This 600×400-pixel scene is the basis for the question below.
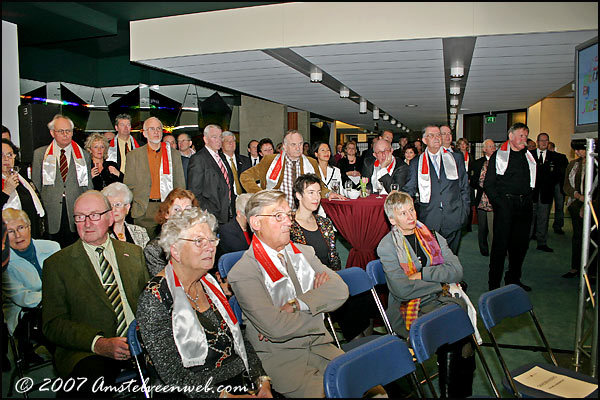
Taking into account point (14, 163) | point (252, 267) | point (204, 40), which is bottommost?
point (252, 267)

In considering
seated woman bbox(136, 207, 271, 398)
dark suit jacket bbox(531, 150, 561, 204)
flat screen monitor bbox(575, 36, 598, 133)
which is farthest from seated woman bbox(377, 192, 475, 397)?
dark suit jacket bbox(531, 150, 561, 204)

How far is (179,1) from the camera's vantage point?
206 inches

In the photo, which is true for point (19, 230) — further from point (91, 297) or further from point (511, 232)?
point (511, 232)

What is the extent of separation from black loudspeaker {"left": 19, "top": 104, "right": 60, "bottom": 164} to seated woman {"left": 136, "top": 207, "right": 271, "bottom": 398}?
240 cm

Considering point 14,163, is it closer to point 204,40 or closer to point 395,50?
point 204,40

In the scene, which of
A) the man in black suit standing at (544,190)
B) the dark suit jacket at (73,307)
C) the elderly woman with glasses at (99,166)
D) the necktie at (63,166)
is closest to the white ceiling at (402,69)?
the man in black suit standing at (544,190)

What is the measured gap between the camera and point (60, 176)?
12.6 ft

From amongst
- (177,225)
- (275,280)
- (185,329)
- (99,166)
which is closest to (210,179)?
(99,166)

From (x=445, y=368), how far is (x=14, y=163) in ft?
10.0

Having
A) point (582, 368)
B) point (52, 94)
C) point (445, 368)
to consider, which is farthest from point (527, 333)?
point (52, 94)

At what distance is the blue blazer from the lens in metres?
2.69

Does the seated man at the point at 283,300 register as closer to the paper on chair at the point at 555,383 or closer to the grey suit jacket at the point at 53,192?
the paper on chair at the point at 555,383

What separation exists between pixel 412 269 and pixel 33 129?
3.29 meters

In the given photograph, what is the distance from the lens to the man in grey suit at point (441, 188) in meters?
4.72
